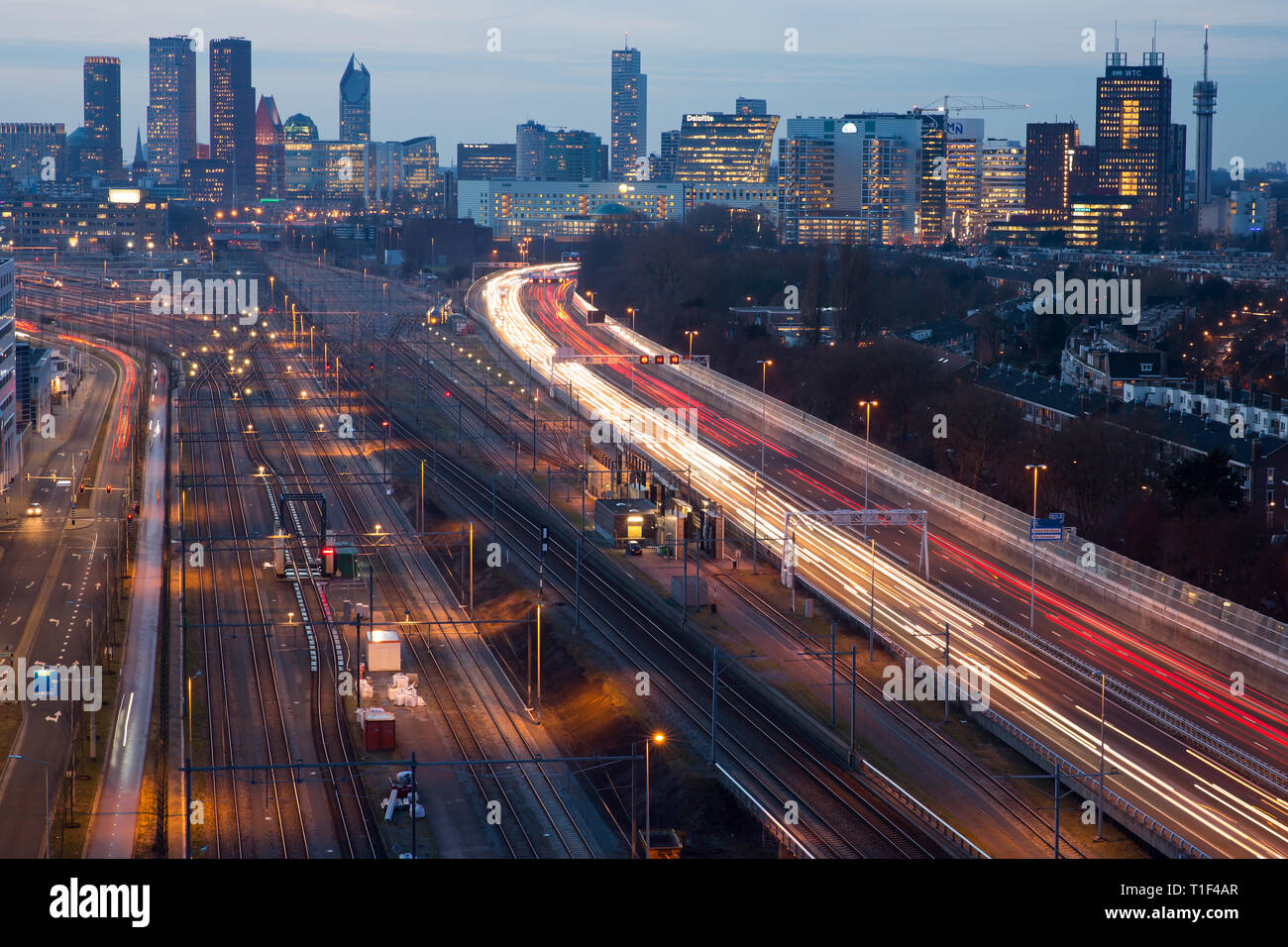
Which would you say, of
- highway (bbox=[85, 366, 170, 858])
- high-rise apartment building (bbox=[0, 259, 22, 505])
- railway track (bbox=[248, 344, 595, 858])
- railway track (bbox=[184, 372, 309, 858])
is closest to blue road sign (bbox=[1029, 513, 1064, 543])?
railway track (bbox=[248, 344, 595, 858])

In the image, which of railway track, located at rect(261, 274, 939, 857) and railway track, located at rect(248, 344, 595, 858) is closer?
railway track, located at rect(261, 274, 939, 857)

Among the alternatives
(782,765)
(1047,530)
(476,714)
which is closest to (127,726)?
(476,714)

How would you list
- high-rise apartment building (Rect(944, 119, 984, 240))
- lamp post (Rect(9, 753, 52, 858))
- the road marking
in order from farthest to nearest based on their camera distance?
1. high-rise apartment building (Rect(944, 119, 984, 240))
2. the road marking
3. lamp post (Rect(9, 753, 52, 858))

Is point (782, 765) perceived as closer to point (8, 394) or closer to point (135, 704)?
point (135, 704)

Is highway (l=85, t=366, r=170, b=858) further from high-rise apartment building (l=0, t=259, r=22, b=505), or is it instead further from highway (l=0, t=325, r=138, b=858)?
high-rise apartment building (l=0, t=259, r=22, b=505)

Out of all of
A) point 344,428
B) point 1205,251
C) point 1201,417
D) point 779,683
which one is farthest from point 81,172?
point 779,683
